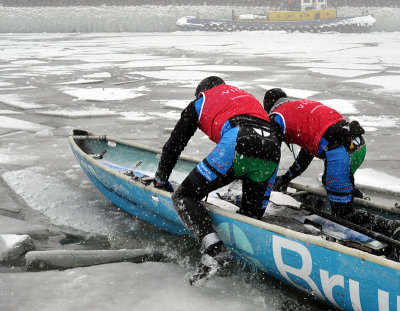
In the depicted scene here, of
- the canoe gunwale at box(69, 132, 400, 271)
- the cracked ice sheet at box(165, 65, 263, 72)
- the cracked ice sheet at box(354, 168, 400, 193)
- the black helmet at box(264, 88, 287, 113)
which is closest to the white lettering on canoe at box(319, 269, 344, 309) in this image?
the canoe gunwale at box(69, 132, 400, 271)

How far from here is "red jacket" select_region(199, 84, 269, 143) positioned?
2986 millimetres

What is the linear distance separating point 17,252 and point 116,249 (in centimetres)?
69

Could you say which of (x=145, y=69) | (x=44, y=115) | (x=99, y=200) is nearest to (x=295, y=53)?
(x=145, y=69)

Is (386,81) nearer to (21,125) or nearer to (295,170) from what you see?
(21,125)

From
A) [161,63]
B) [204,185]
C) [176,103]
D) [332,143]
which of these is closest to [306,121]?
Result: [332,143]

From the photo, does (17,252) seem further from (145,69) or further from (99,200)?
(145,69)

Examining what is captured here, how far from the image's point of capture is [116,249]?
355 centimetres

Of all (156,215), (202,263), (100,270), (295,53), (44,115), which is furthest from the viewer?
(295,53)

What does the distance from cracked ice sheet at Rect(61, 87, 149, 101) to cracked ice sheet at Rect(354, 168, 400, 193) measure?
5811 millimetres

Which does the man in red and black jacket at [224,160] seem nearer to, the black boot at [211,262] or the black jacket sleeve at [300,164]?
the black boot at [211,262]

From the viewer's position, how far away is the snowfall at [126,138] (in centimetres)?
287

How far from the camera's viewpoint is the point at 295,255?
2.60m

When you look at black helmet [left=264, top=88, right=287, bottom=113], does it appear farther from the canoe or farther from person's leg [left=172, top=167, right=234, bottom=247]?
person's leg [left=172, top=167, right=234, bottom=247]

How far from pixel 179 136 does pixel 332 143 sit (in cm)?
106
